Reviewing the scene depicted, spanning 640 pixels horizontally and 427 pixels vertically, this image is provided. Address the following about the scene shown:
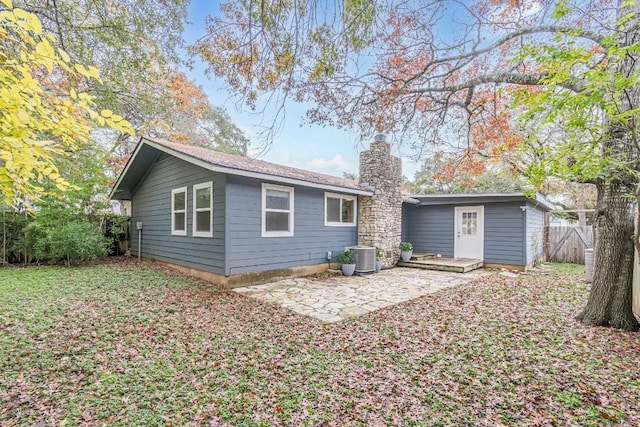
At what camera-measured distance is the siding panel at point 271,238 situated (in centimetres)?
650

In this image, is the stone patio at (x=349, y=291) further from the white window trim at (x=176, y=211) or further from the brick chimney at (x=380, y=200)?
the white window trim at (x=176, y=211)

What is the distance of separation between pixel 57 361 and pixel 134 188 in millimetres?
8828

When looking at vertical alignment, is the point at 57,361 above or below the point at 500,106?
below

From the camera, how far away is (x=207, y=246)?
697 centimetres

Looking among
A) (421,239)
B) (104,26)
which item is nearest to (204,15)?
(104,26)

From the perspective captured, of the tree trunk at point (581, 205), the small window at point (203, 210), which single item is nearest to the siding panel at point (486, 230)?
the small window at point (203, 210)

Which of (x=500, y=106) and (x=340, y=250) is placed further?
(x=340, y=250)

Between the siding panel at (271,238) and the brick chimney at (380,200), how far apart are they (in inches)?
34.2

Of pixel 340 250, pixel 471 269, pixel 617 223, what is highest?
pixel 617 223

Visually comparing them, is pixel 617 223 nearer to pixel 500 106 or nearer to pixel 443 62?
pixel 443 62

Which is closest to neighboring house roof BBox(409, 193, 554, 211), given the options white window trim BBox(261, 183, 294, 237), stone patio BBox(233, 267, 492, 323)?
stone patio BBox(233, 267, 492, 323)

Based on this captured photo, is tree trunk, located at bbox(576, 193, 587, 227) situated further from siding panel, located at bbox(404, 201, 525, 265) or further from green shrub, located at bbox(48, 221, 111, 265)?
green shrub, located at bbox(48, 221, 111, 265)

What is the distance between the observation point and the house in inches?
261

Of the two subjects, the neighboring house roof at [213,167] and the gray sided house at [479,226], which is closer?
the neighboring house roof at [213,167]
